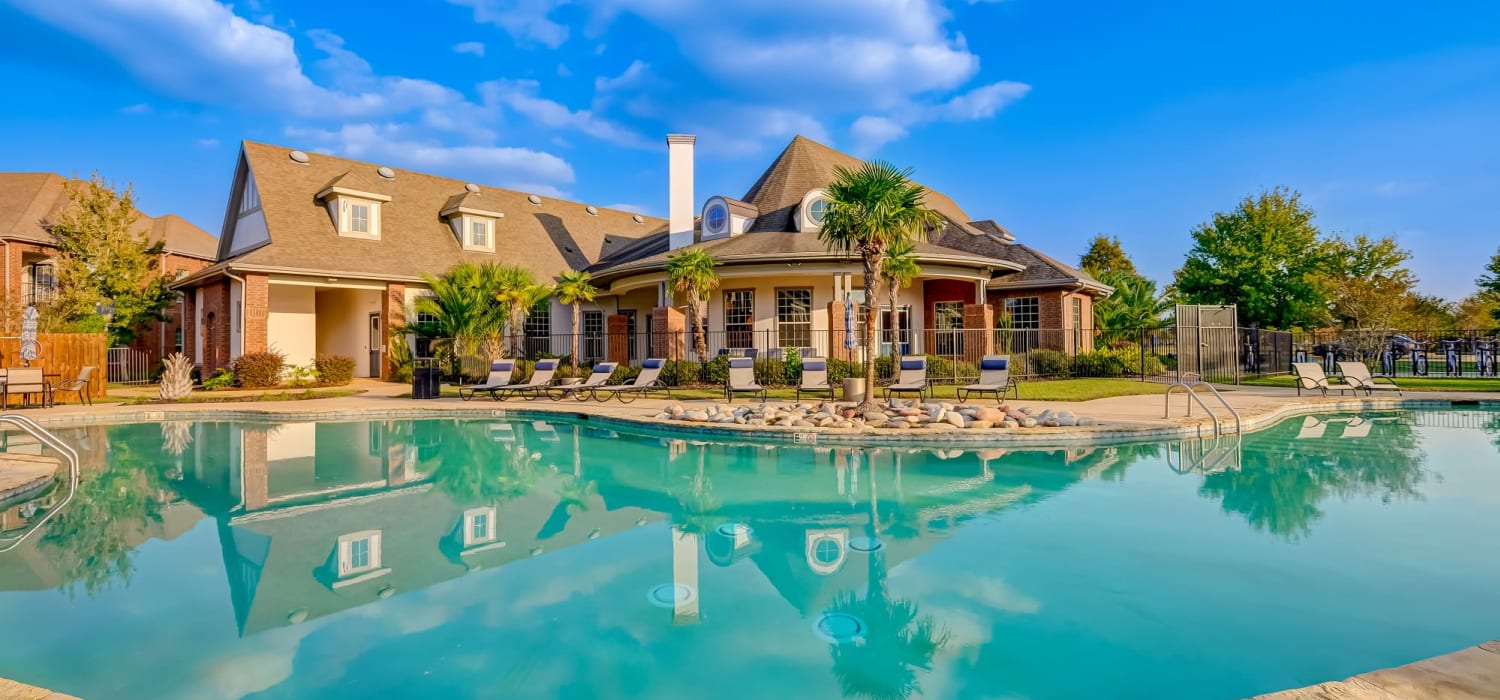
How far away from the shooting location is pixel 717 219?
22.8 metres

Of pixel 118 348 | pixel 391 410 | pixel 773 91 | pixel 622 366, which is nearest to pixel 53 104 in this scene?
pixel 118 348

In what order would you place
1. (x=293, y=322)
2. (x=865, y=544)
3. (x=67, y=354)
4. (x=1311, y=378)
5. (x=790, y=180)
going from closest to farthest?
1. (x=865, y=544)
2. (x=1311, y=378)
3. (x=67, y=354)
4. (x=293, y=322)
5. (x=790, y=180)

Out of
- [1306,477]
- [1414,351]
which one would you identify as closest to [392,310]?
[1306,477]

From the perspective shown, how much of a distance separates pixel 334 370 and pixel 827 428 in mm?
18769

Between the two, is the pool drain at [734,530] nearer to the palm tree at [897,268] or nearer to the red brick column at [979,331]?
the palm tree at [897,268]

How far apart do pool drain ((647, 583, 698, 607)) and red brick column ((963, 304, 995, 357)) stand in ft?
55.7

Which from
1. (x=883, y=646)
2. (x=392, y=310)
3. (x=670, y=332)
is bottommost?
(x=883, y=646)

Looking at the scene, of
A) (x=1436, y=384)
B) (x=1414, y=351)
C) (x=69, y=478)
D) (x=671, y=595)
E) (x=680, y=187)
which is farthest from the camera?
(x=680, y=187)

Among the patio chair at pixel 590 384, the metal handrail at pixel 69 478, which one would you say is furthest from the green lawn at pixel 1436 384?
the metal handrail at pixel 69 478

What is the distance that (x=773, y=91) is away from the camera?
20.4 m

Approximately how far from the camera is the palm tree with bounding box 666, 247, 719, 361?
19.2 meters

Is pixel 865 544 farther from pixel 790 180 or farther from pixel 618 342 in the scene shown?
pixel 790 180

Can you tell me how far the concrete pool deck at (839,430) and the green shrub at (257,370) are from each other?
431 centimetres

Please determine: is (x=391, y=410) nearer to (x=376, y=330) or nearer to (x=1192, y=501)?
(x=376, y=330)
